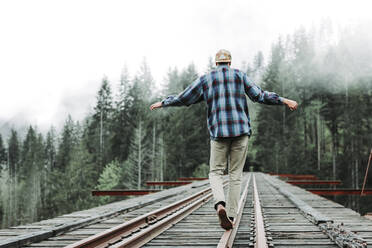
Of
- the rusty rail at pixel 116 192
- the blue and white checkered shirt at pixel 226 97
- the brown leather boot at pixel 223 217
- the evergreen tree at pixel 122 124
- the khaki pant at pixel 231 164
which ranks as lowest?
the rusty rail at pixel 116 192

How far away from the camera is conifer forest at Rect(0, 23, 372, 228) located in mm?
41906

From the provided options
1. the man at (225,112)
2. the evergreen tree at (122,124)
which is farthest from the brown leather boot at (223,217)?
the evergreen tree at (122,124)

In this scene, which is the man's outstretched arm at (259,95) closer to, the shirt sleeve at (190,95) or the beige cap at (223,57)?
the beige cap at (223,57)

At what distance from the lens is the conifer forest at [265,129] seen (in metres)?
41.9

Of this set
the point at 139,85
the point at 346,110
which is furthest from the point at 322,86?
the point at 139,85

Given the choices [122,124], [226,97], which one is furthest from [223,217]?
[122,124]

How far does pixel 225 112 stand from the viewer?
12.7ft

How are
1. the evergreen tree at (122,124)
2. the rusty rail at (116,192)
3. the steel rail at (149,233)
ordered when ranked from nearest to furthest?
1. the steel rail at (149,233)
2. the rusty rail at (116,192)
3. the evergreen tree at (122,124)

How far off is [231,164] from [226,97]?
78 cm

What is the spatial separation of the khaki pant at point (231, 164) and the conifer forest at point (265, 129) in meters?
32.5

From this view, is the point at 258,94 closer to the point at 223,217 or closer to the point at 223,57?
the point at 223,57

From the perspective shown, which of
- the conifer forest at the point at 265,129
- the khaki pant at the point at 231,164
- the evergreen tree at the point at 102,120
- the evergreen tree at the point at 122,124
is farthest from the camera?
the evergreen tree at the point at 102,120

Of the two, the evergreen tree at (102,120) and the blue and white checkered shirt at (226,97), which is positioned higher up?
the evergreen tree at (102,120)

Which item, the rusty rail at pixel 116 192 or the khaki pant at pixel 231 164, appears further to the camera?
the rusty rail at pixel 116 192
